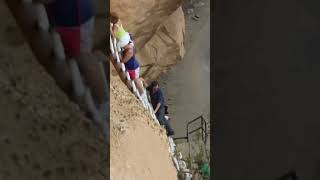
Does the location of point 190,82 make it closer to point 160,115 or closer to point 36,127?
point 160,115

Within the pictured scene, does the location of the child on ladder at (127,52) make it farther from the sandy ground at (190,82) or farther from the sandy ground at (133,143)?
the sandy ground at (190,82)

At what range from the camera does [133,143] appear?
390 cm

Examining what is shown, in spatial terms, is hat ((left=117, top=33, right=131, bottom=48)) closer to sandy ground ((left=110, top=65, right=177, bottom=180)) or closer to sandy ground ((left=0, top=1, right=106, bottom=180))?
sandy ground ((left=110, top=65, right=177, bottom=180))

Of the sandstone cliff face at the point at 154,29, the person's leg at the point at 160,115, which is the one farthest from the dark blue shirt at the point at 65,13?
the person's leg at the point at 160,115

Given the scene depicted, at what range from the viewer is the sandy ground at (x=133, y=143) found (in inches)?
141

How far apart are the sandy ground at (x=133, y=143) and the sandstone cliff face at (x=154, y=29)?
1.55m

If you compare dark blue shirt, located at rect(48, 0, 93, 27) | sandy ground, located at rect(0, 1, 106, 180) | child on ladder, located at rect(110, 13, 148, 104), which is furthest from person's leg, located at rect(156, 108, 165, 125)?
sandy ground, located at rect(0, 1, 106, 180)

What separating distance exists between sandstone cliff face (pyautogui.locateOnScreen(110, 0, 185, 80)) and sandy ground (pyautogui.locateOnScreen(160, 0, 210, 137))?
3.50ft

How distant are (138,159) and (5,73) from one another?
1304mm

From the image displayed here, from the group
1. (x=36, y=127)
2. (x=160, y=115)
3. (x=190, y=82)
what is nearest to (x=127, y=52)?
(x=160, y=115)

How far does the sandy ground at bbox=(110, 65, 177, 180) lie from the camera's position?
11.7ft

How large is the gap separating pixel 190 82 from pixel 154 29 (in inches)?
118
